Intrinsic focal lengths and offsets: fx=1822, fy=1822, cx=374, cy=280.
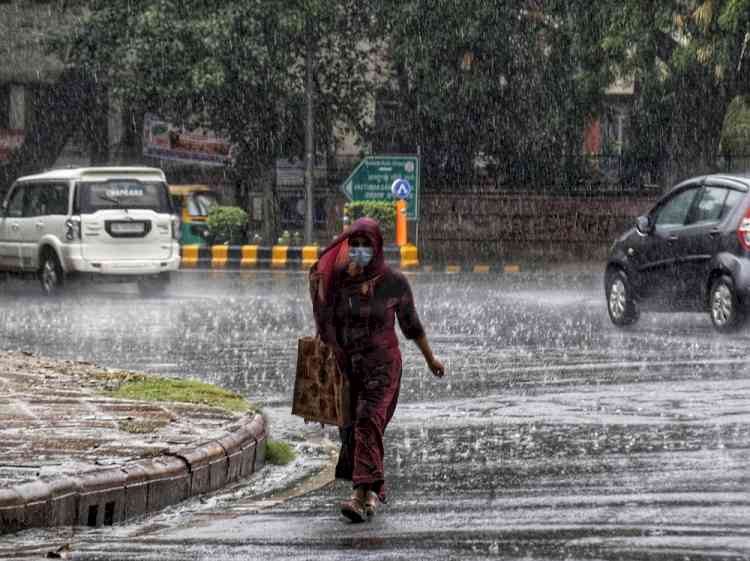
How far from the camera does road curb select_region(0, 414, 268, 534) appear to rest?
8.02 metres

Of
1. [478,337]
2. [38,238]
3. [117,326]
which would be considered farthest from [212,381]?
[38,238]

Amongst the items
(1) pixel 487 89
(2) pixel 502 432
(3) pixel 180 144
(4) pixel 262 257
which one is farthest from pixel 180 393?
(3) pixel 180 144

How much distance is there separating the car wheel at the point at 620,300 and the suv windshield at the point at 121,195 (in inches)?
331

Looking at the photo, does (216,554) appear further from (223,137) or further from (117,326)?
(223,137)

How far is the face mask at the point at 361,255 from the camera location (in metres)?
8.52

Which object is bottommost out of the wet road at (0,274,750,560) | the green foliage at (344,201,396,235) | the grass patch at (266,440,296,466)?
the grass patch at (266,440,296,466)

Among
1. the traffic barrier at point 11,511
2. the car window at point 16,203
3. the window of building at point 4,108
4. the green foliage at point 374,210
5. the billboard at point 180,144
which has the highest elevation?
the window of building at point 4,108

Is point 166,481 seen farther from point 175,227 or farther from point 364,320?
point 175,227

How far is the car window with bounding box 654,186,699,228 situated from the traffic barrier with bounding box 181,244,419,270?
14068mm

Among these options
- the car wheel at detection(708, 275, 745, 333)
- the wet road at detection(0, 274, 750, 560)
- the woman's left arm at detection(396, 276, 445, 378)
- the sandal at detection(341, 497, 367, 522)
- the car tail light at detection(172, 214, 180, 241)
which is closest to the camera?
the wet road at detection(0, 274, 750, 560)

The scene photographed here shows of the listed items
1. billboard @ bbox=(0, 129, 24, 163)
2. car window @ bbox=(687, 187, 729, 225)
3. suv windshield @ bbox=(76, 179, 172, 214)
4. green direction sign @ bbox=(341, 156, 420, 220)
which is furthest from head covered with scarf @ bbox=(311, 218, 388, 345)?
billboard @ bbox=(0, 129, 24, 163)

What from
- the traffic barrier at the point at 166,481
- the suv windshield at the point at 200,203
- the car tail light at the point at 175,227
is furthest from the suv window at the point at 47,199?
the traffic barrier at the point at 166,481

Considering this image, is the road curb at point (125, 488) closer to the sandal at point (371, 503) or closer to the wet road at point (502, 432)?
the wet road at point (502, 432)

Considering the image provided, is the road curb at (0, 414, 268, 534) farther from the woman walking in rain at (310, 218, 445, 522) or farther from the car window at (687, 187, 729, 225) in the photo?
the car window at (687, 187, 729, 225)
